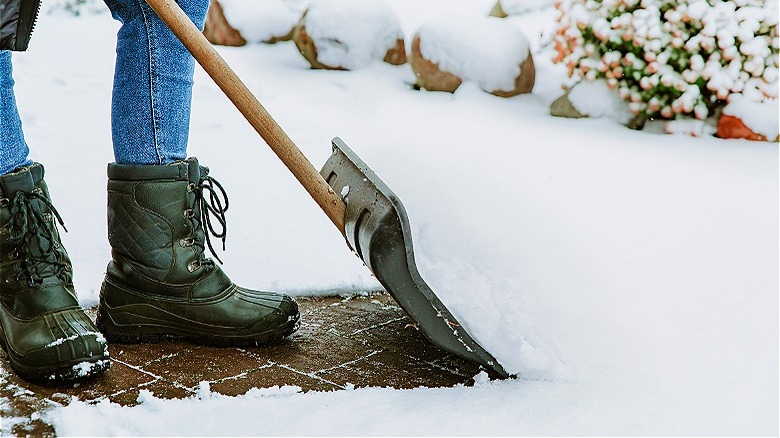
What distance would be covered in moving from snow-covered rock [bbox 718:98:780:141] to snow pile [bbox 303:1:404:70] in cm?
194

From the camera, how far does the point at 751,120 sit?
4.06 metres

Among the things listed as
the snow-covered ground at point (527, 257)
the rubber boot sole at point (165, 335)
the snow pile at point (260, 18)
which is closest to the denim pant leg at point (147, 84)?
the rubber boot sole at point (165, 335)

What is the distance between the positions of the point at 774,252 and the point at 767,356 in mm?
771

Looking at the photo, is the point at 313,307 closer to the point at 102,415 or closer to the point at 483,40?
the point at 102,415

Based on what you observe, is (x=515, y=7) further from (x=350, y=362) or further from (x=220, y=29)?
(x=350, y=362)

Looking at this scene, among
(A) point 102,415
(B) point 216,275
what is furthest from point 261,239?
(A) point 102,415

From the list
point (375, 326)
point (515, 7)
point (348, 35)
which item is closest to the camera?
point (375, 326)

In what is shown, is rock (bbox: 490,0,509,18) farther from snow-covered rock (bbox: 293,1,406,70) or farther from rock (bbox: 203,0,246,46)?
rock (bbox: 203,0,246,46)

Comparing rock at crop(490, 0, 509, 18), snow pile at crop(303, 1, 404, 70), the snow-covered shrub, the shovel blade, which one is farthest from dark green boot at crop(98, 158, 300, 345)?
rock at crop(490, 0, 509, 18)

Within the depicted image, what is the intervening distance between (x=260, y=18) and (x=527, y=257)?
405cm

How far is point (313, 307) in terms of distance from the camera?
216 centimetres

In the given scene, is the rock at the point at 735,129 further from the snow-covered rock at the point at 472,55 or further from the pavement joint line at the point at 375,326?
the pavement joint line at the point at 375,326

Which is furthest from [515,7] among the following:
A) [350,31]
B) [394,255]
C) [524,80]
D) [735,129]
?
[394,255]

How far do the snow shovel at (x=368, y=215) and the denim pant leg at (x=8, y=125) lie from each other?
309 millimetres
